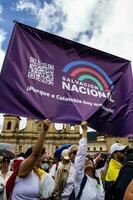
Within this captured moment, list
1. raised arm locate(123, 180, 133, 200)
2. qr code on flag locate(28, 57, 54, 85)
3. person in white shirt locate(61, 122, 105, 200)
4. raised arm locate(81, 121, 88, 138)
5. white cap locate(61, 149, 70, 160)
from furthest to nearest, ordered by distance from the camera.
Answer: white cap locate(61, 149, 70, 160) < qr code on flag locate(28, 57, 54, 85) < raised arm locate(81, 121, 88, 138) < person in white shirt locate(61, 122, 105, 200) < raised arm locate(123, 180, 133, 200)

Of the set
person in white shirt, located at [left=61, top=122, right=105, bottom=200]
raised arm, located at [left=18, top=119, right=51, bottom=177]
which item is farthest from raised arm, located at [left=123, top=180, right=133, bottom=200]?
person in white shirt, located at [left=61, top=122, right=105, bottom=200]

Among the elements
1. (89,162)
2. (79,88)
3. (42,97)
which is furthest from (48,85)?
(89,162)

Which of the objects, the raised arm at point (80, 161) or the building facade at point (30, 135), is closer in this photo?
the raised arm at point (80, 161)

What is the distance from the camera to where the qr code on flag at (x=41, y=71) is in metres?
3.81

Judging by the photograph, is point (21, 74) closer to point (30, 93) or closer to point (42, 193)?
point (30, 93)

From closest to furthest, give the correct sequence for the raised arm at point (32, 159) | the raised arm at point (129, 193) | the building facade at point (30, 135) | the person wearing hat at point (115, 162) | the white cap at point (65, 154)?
the raised arm at point (129, 193) < the raised arm at point (32, 159) < the person wearing hat at point (115, 162) < the white cap at point (65, 154) < the building facade at point (30, 135)

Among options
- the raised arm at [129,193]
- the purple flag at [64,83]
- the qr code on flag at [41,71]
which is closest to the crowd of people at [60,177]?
the raised arm at [129,193]

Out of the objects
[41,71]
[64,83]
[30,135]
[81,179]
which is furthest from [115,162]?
[30,135]

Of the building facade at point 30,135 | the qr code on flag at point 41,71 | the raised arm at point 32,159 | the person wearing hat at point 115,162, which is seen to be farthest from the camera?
the building facade at point 30,135

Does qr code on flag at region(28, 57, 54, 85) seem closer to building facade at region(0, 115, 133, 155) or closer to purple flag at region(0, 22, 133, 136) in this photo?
purple flag at region(0, 22, 133, 136)

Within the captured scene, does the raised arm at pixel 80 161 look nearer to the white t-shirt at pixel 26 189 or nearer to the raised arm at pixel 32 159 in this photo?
the white t-shirt at pixel 26 189

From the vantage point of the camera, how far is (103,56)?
4898 mm

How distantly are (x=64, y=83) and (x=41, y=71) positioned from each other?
0.39m

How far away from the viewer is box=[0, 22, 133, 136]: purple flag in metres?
3.59
